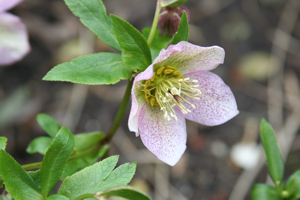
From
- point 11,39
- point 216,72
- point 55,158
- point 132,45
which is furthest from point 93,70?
point 216,72

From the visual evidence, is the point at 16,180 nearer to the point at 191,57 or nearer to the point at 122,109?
the point at 122,109

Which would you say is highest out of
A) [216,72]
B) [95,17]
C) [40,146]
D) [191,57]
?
[95,17]

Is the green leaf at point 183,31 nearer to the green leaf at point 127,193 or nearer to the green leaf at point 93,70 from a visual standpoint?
the green leaf at point 93,70

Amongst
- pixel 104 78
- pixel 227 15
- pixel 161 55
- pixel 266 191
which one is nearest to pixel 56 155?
pixel 104 78

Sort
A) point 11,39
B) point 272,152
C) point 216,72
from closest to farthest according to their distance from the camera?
point 272,152 → point 11,39 → point 216,72

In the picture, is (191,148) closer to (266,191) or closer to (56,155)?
(266,191)
